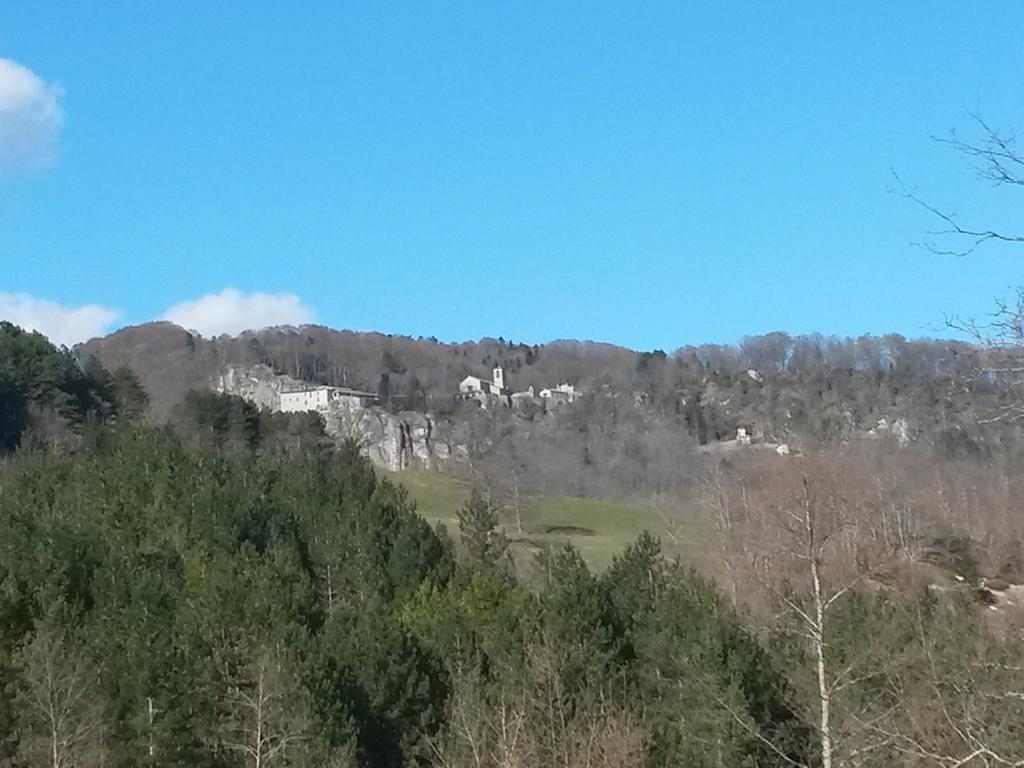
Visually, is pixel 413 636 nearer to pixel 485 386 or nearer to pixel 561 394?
pixel 561 394

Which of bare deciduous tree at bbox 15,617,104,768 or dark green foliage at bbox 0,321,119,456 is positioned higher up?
dark green foliage at bbox 0,321,119,456

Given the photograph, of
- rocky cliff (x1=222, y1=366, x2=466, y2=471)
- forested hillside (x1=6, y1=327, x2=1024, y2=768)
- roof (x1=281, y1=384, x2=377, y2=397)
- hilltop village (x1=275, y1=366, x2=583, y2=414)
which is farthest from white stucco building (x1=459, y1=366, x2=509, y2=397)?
forested hillside (x1=6, y1=327, x2=1024, y2=768)

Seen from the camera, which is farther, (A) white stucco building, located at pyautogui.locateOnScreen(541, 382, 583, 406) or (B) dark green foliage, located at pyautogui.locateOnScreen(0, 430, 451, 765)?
(A) white stucco building, located at pyautogui.locateOnScreen(541, 382, 583, 406)

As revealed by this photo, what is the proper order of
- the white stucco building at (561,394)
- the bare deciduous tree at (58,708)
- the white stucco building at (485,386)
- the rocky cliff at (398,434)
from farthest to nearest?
the white stucco building at (485,386), the white stucco building at (561,394), the rocky cliff at (398,434), the bare deciduous tree at (58,708)

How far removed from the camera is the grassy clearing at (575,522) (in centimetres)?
7011

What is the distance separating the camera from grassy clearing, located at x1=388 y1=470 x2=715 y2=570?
7011 cm

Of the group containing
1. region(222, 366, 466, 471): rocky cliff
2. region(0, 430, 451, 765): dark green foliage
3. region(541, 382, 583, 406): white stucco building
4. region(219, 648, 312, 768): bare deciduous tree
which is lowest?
region(219, 648, 312, 768): bare deciduous tree

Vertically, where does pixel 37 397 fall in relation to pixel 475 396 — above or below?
below

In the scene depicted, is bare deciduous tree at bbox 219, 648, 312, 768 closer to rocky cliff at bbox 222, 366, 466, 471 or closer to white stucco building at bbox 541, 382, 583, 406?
rocky cliff at bbox 222, 366, 466, 471

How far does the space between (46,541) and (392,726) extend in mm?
14822

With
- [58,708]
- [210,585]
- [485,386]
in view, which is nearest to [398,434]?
[485,386]

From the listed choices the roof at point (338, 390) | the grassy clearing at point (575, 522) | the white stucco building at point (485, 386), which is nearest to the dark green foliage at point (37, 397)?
the grassy clearing at point (575, 522)

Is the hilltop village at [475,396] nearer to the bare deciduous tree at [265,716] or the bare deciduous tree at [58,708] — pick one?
the bare deciduous tree at [58,708]

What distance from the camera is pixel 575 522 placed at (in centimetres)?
8656
